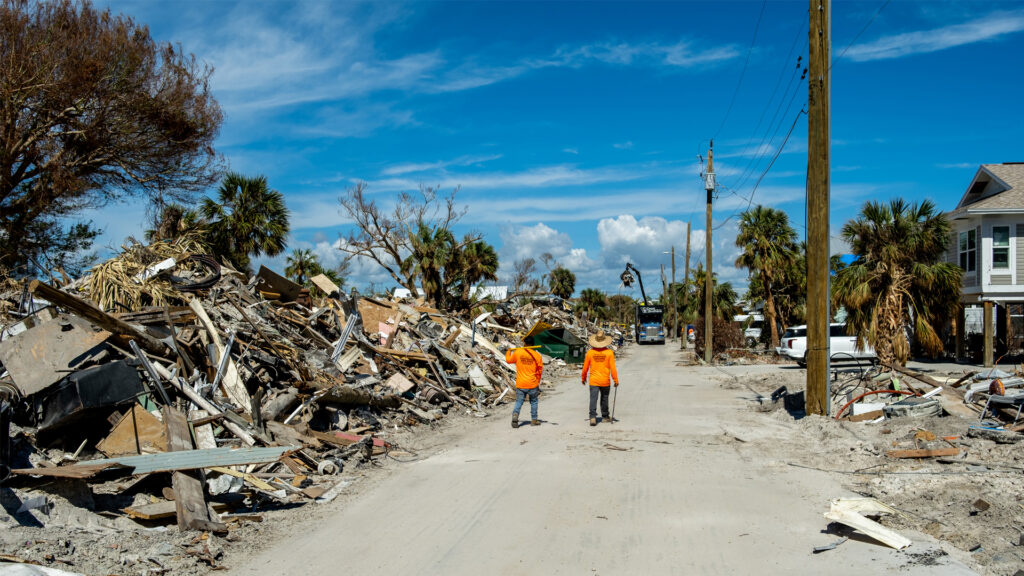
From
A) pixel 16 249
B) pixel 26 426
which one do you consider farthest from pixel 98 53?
→ pixel 26 426

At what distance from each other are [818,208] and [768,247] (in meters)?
25.4

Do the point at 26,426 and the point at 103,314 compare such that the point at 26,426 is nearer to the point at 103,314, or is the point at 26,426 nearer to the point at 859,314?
the point at 103,314

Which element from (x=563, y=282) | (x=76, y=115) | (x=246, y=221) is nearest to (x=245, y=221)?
(x=246, y=221)

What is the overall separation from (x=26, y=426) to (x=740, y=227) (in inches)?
1355

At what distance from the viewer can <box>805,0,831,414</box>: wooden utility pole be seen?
11836 millimetres

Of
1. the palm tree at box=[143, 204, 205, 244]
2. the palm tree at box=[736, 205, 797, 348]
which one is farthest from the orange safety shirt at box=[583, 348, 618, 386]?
the palm tree at box=[736, 205, 797, 348]

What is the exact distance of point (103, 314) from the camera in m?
9.40

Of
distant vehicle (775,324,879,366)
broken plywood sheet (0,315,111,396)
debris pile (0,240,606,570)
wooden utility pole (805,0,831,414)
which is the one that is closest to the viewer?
debris pile (0,240,606,570)

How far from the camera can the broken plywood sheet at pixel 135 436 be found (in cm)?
784

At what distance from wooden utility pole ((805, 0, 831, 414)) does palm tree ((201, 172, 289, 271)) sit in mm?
19872

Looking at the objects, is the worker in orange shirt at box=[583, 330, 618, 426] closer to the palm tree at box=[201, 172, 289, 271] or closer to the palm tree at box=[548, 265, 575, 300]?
the palm tree at box=[201, 172, 289, 271]

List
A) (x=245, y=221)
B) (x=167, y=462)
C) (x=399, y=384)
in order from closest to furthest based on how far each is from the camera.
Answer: (x=167, y=462), (x=399, y=384), (x=245, y=221)

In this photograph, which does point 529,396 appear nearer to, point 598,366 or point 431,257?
point 598,366

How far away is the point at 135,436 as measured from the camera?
7992 mm
